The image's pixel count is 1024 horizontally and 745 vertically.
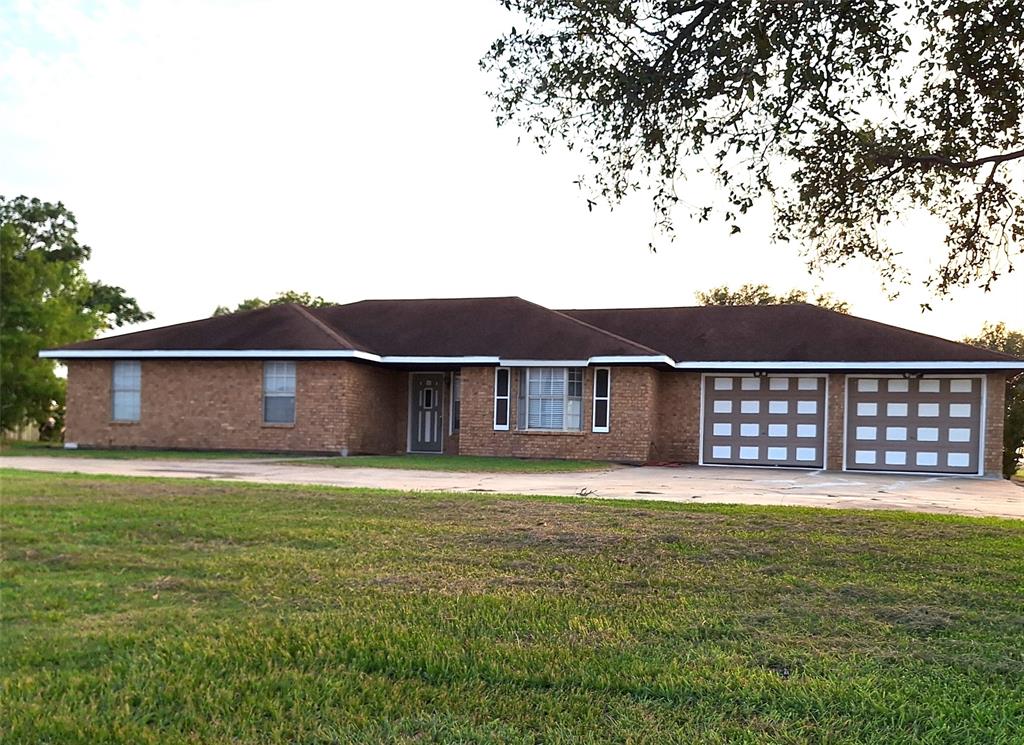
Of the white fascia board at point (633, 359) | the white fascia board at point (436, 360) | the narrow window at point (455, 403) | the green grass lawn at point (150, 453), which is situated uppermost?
the white fascia board at point (633, 359)

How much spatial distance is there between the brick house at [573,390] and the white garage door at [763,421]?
0.04m

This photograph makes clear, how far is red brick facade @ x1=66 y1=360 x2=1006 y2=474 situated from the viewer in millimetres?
23562

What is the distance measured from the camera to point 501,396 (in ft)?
81.1

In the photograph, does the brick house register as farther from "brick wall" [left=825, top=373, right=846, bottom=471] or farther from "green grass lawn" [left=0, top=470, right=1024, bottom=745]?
"green grass lawn" [left=0, top=470, right=1024, bottom=745]

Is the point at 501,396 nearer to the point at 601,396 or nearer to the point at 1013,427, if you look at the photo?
the point at 601,396

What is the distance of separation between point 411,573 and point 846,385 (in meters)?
19.1

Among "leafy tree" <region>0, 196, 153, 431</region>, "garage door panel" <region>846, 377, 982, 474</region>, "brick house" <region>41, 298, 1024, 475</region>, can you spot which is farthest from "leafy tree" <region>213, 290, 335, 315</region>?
"garage door panel" <region>846, 377, 982, 474</region>

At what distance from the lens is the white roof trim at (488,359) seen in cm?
2219

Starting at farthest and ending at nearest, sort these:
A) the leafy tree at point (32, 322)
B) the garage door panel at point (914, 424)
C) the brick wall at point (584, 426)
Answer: the leafy tree at point (32, 322), the brick wall at point (584, 426), the garage door panel at point (914, 424)

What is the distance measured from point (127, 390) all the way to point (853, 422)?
19.3 meters

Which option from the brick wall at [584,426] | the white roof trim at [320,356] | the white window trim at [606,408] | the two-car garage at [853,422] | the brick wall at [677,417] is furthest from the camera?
the brick wall at [677,417]

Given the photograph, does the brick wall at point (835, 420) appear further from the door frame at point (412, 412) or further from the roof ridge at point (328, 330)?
the roof ridge at point (328, 330)

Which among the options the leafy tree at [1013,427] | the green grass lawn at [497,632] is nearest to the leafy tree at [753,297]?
the leafy tree at [1013,427]

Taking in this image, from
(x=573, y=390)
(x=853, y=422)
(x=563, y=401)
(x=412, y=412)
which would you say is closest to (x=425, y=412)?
(x=412, y=412)
